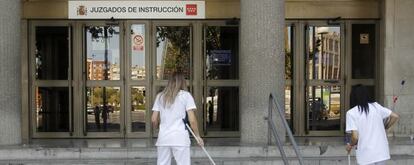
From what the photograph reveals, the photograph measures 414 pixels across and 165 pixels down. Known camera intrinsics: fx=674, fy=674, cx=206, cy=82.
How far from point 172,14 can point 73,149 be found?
3.83m

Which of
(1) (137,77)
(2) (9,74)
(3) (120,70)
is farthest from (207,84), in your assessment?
(2) (9,74)

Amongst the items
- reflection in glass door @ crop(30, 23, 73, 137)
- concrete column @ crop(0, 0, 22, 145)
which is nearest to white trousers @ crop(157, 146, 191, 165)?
concrete column @ crop(0, 0, 22, 145)

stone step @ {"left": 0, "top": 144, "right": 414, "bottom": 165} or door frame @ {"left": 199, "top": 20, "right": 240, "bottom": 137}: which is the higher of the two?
door frame @ {"left": 199, "top": 20, "right": 240, "bottom": 137}

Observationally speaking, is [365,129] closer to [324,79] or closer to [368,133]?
[368,133]

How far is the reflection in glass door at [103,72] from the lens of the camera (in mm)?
14445

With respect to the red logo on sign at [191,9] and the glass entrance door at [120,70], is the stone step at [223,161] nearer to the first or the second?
the glass entrance door at [120,70]

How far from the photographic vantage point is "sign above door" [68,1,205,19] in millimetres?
13695

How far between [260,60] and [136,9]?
331 centimetres

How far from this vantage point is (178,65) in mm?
14570

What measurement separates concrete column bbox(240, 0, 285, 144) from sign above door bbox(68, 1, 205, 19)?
2.09m

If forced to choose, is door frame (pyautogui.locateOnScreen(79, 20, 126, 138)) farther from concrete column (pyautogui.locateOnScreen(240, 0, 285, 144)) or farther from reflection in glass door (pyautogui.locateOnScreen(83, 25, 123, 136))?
concrete column (pyautogui.locateOnScreen(240, 0, 285, 144))

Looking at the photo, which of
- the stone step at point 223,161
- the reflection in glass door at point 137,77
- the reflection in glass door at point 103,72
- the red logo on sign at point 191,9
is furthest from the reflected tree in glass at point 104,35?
the stone step at point 223,161

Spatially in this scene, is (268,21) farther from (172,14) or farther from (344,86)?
(344,86)

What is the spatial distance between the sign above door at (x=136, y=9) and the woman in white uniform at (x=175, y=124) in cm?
524
